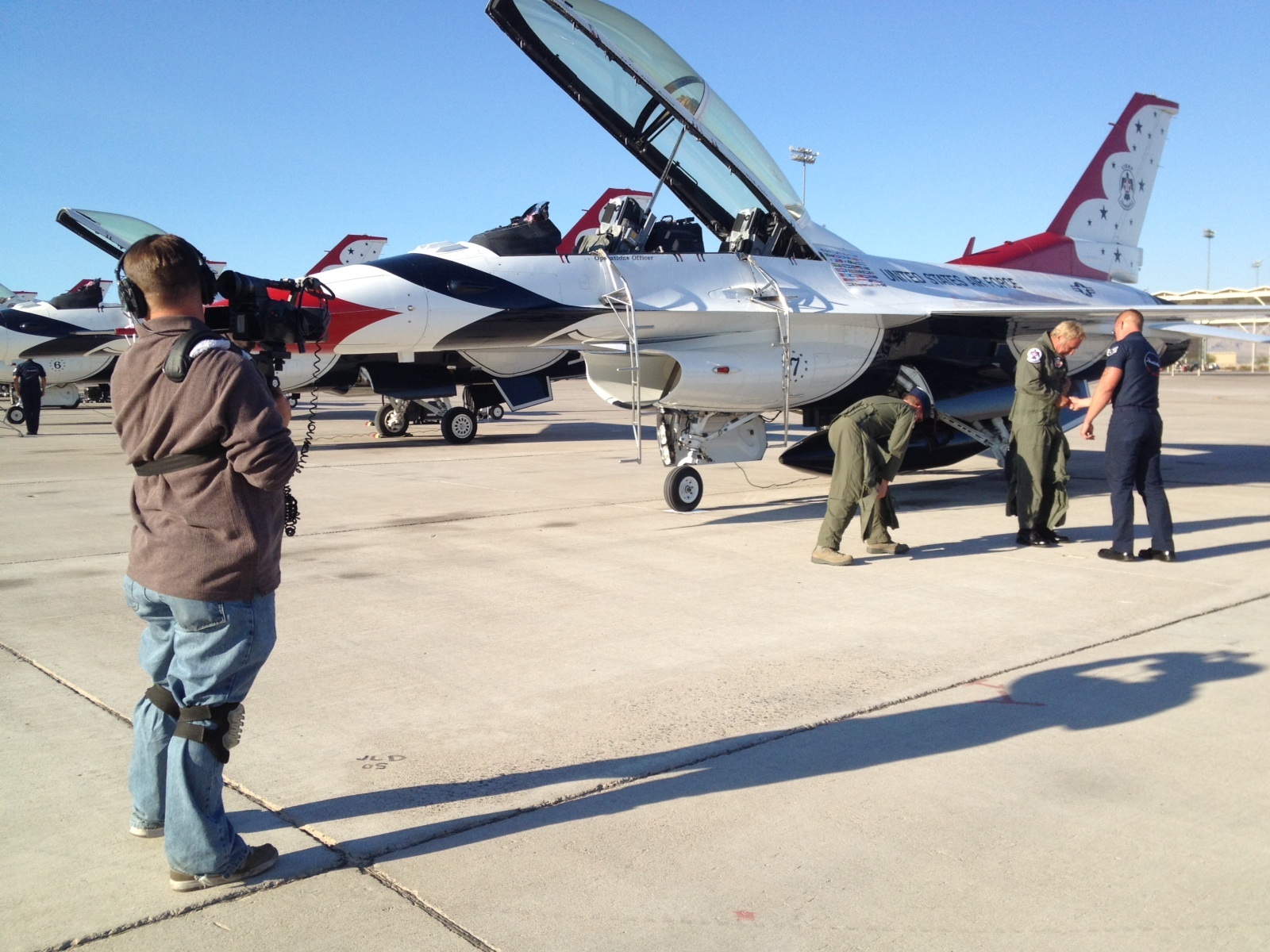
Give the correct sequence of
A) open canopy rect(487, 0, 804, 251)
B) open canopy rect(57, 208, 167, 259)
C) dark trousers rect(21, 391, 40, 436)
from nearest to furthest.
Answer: open canopy rect(487, 0, 804, 251), open canopy rect(57, 208, 167, 259), dark trousers rect(21, 391, 40, 436)

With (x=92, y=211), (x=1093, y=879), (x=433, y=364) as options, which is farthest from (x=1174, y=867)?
(x=92, y=211)

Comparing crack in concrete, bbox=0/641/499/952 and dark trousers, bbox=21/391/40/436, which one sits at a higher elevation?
dark trousers, bbox=21/391/40/436

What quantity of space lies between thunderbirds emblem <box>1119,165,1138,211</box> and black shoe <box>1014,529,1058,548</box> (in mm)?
9064

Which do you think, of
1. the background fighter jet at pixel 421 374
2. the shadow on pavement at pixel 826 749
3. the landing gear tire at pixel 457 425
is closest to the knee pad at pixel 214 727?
the shadow on pavement at pixel 826 749

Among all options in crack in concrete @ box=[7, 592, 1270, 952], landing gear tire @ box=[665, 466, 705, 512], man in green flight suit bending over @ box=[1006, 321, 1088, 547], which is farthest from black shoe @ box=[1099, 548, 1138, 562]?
landing gear tire @ box=[665, 466, 705, 512]

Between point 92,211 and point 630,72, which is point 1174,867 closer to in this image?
point 630,72

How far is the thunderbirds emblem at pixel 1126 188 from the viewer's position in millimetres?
14562

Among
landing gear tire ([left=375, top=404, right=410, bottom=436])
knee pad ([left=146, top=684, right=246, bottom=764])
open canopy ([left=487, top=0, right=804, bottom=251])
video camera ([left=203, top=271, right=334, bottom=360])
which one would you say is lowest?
knee pad ([left=146, top=684, right=246, bottom=764])

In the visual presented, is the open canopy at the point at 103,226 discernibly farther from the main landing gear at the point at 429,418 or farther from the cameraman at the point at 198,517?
the cameraman at the point at 198,517

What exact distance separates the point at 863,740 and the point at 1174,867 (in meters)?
1.19

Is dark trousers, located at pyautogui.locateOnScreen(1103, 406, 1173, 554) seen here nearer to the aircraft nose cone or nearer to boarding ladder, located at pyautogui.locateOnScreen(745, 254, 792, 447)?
boarding ladder, located at pyautogui.locateOnScreen(745, 254, 792, 447)

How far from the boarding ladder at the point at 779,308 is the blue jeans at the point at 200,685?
22.7 feet

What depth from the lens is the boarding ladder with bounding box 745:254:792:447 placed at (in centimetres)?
931

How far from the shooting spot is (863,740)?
12.7 ft
